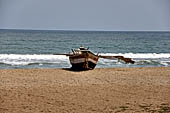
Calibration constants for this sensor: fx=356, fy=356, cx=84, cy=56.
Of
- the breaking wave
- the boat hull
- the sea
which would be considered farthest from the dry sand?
the sea

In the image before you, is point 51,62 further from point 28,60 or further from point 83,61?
point 83,61

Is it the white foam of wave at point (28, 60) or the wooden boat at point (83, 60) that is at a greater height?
the wooden boat at point (83, 60)

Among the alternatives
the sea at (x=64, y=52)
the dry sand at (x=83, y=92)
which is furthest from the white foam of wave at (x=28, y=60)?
the dry sand at (x=83, y=92)

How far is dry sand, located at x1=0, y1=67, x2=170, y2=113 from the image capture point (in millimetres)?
11930

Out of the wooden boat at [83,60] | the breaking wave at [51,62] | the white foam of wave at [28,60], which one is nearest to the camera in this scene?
the wooden boat at [83,60]

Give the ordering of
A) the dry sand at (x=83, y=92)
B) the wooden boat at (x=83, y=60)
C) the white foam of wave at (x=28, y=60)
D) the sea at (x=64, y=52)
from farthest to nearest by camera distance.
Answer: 1. the white foam of wave at (x=28, y=60)
2. the sea at (x=64, y=52)
3. the wooden boat at (x=83, y=60)
4. the dry sand at (x=83, y=92)

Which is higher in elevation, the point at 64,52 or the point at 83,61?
the point at 83,61

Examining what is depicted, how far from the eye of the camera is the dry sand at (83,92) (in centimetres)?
1193

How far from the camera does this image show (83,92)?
14750 millimetres

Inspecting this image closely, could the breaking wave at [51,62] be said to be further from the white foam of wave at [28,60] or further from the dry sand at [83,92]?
the dry sand at [83,92]

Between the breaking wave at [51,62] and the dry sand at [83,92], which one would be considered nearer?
the dry sand at [83,92]

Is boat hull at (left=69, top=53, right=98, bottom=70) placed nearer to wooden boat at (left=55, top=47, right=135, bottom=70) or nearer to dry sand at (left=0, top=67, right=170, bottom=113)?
wooden boat at (left=55, top=47, right=135, bottom=70)

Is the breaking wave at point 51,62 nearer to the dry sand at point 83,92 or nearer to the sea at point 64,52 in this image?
the sea at point 64,52

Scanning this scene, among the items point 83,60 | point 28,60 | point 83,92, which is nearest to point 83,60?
point 83,60
